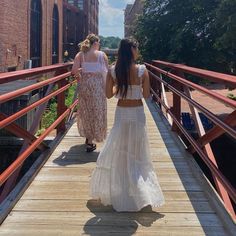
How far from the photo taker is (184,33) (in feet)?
64.6

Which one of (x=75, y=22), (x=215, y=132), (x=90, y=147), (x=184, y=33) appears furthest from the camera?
(x=75, y=22)

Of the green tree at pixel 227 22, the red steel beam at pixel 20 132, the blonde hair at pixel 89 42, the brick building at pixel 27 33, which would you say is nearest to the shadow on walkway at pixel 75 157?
the red steel beam at pixel 20 132

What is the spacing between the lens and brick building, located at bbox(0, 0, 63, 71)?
17.3 meters

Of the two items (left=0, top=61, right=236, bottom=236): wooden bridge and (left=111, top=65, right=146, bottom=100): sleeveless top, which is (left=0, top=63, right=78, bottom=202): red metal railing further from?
(left=111, top=65, right=146, bottom=100): sleeveless top

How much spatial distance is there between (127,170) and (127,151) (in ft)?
0.58

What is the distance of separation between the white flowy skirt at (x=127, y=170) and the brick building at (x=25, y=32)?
13287mm

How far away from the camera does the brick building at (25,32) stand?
17.3 metres

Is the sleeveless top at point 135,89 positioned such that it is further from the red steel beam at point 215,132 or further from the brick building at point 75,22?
the brick building at point 75,22

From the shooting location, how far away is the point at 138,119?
4371 mm

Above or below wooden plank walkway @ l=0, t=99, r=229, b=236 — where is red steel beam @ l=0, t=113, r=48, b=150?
above

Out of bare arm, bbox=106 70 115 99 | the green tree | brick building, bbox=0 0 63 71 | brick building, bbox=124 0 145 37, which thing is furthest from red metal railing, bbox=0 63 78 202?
brick building, bbox=0 0 63 71

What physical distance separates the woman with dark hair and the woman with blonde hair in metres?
2.10

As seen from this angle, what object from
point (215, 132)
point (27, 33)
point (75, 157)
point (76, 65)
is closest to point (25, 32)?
point (27, 33)

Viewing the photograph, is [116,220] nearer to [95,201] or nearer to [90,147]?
[95,201]
